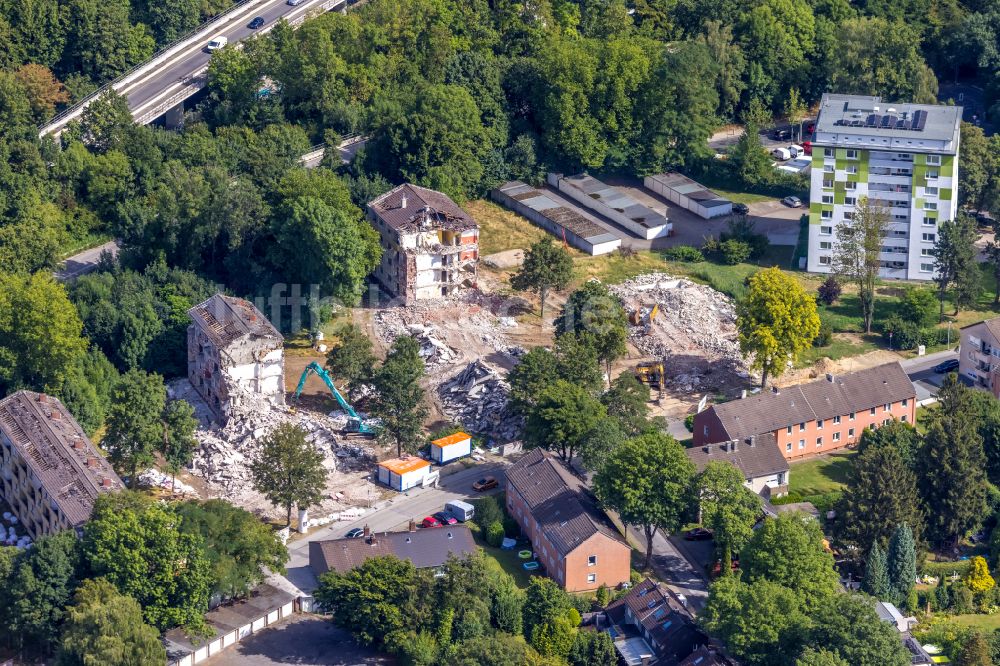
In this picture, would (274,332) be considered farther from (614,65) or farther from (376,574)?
(614,65)

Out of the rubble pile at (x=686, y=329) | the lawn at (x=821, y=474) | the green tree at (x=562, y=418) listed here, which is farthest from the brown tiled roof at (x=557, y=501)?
the rubble pile at (x=686, y=329)

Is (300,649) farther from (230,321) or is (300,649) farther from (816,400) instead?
(816,400)

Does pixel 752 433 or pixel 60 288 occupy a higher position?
pixel 60 288

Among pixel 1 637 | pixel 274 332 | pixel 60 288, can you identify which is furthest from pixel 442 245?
pixel 1 637

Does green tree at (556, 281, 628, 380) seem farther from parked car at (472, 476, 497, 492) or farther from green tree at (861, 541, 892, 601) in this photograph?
green tree at (861, 541, 892, 601)

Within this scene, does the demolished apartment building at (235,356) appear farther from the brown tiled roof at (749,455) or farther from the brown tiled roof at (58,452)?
the brown tiled roof at (749,455)

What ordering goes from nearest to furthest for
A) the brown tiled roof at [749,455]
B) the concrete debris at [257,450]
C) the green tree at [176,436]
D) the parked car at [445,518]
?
1. the parked car at [445,518]
2. the green tree at [176,436]
3. the concrete debris at [257,450]
4. the brown tiled roof at [749,455]

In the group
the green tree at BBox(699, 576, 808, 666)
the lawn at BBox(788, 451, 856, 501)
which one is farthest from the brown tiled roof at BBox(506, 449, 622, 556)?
the lawn at BBox(788, 451, 856, 501)
